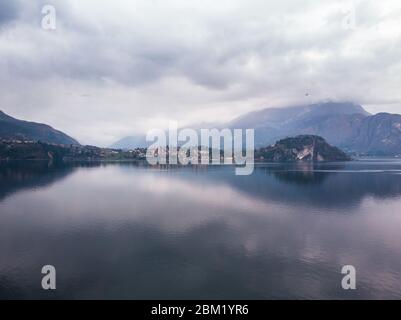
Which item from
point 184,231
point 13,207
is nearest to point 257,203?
point 184,231

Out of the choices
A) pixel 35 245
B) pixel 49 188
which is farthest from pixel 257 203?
pixel 49 188

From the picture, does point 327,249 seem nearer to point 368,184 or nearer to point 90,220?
point 90,220

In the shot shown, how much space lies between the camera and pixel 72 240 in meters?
77.6

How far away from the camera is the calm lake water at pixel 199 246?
53.3 meters

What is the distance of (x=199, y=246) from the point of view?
2923 inches

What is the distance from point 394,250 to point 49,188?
164 metres

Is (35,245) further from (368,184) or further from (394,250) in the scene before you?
(368,184)

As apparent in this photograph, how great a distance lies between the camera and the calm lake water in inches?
2099

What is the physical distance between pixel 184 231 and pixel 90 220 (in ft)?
111
